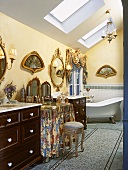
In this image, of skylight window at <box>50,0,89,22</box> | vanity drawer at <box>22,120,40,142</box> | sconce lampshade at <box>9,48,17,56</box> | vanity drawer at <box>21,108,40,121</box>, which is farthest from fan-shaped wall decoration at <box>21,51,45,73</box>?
vanity drawer at <box>22,120,40,142</box>

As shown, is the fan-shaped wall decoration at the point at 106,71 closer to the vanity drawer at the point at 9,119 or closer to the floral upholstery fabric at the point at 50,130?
the floral upholstery fabric at the point at 50,130

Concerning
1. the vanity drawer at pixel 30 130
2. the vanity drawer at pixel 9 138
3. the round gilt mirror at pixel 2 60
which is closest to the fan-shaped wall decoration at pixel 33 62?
the round gilt mirror at pixel 2 60

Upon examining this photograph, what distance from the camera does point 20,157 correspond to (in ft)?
9.45

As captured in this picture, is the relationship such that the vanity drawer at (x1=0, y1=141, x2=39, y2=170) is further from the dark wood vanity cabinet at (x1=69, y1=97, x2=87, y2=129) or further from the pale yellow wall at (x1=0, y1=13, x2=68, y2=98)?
the dark wood vanity cabinet at (x1=69, y1=97, x2=87, y2=129)

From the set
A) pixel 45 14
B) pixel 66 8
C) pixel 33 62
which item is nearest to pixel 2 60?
pixel 33 62

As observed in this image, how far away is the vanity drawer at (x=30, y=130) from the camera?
295 cm

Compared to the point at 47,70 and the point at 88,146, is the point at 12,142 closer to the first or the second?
the point at 88,146

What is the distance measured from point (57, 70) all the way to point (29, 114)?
2552 millimetres

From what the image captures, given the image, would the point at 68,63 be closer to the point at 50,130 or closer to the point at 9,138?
the point at 50,130

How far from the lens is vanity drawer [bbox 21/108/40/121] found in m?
2.90

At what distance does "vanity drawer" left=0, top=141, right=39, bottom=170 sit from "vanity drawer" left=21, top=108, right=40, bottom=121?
41 cm

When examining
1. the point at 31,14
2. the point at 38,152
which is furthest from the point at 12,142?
the point at 31,14

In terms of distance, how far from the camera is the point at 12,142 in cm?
271

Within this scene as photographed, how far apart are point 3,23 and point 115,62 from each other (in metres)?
4.98
